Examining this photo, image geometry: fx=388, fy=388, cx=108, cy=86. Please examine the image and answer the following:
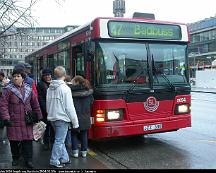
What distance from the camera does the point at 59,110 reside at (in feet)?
22.5

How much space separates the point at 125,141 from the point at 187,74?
2.26 metres

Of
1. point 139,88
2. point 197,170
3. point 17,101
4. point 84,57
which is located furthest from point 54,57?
point 197,170

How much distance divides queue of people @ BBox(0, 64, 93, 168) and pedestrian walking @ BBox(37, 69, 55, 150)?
770 mm

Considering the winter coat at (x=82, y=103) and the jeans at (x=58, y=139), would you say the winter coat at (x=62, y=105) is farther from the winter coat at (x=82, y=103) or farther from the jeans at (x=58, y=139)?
the winter coat at (x=82, y=103)

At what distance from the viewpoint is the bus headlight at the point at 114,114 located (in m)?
8.16

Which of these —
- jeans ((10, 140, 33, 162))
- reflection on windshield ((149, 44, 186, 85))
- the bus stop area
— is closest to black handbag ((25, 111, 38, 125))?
jeans ((10, 140, 33, 162))

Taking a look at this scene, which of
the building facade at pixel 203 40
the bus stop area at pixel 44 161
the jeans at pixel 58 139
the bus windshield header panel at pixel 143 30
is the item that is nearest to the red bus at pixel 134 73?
the bus windshield header panel at pixel 143 30

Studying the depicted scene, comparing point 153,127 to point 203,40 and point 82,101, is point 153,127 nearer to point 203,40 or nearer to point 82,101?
point 82,101

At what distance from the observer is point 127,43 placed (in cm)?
853

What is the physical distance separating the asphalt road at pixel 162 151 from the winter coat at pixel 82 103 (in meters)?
0.84

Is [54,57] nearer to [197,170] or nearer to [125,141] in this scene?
[125,141]

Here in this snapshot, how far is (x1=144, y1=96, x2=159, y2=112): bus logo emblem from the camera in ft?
28.1

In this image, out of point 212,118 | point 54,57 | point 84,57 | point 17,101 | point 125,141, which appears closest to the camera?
point 17,101

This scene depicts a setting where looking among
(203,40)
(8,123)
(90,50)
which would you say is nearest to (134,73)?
(90,50)
